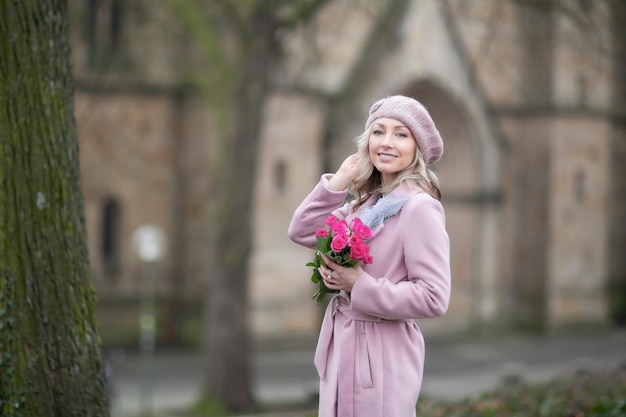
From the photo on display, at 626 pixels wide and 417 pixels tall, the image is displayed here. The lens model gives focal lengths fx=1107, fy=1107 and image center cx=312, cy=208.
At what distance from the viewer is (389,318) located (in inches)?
145

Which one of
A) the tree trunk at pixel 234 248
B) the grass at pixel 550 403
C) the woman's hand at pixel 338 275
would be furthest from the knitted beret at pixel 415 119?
the tree trunk at pixel 234 248

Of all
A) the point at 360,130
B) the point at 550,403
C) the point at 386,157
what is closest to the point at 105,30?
the point at 360,130

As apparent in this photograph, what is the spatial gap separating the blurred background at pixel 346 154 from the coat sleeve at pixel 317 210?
38.1 feet

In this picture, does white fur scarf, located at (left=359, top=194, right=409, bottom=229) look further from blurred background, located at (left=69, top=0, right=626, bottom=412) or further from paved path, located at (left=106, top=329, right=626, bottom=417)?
blurred background, located at (left=69, top=0, right=626, bottom=412)

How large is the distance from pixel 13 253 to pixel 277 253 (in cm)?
1601

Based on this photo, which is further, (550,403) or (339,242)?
(550,403)

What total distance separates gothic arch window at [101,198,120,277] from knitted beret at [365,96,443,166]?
1834 centimetres

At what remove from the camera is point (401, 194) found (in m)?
3.82

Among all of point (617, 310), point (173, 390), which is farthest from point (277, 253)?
point (617, 310)

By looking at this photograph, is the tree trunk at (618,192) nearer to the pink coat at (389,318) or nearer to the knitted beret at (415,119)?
the knitted beret at (415,119)

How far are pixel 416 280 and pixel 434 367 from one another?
1615cm

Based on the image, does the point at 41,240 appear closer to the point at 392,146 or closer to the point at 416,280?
the point at 392,146

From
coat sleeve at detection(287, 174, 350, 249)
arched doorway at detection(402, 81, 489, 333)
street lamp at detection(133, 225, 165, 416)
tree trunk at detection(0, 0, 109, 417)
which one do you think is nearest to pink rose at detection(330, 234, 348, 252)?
coat sleeve at detection(287, 174, 350, 249)

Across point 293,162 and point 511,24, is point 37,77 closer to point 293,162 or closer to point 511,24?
point 293,162
